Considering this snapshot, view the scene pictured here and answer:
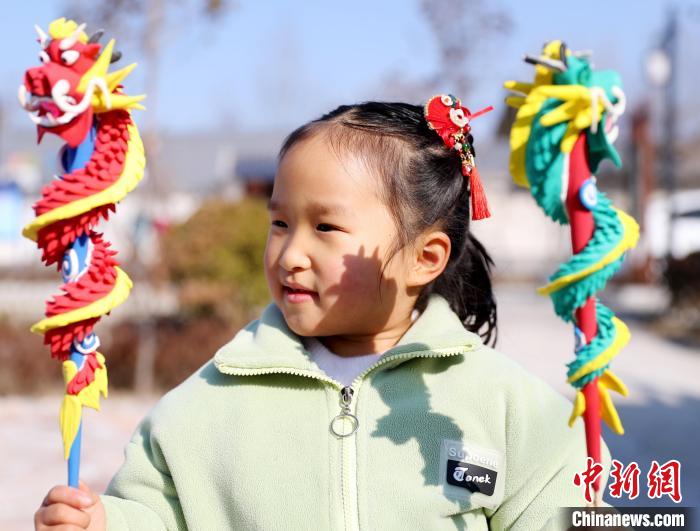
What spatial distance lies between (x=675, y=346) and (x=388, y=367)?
9725 millimetres

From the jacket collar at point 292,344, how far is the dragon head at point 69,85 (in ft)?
2.30

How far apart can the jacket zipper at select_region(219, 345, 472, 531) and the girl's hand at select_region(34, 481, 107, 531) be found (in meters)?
0.47

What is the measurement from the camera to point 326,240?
77.4 inches

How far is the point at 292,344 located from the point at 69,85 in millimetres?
846

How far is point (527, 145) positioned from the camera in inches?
55.2

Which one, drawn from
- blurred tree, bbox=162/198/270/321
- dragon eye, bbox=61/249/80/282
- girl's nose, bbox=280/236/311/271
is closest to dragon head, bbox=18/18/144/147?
dragon eye, bbox=61/249/80/282

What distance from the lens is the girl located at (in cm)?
191

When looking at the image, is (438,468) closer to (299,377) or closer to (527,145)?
(299,377)

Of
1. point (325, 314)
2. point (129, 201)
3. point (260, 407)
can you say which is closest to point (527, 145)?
point (325, 314)

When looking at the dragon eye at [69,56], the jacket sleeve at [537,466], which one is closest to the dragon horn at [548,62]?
the dragon eye at [69,56]

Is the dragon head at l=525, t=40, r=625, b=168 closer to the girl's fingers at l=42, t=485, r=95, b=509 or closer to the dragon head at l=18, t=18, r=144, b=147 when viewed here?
the dragon head at l=18, t=18, r=144, b=147

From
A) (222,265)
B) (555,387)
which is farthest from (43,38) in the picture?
(222,265)

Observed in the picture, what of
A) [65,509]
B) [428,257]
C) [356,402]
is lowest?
[65,509]
